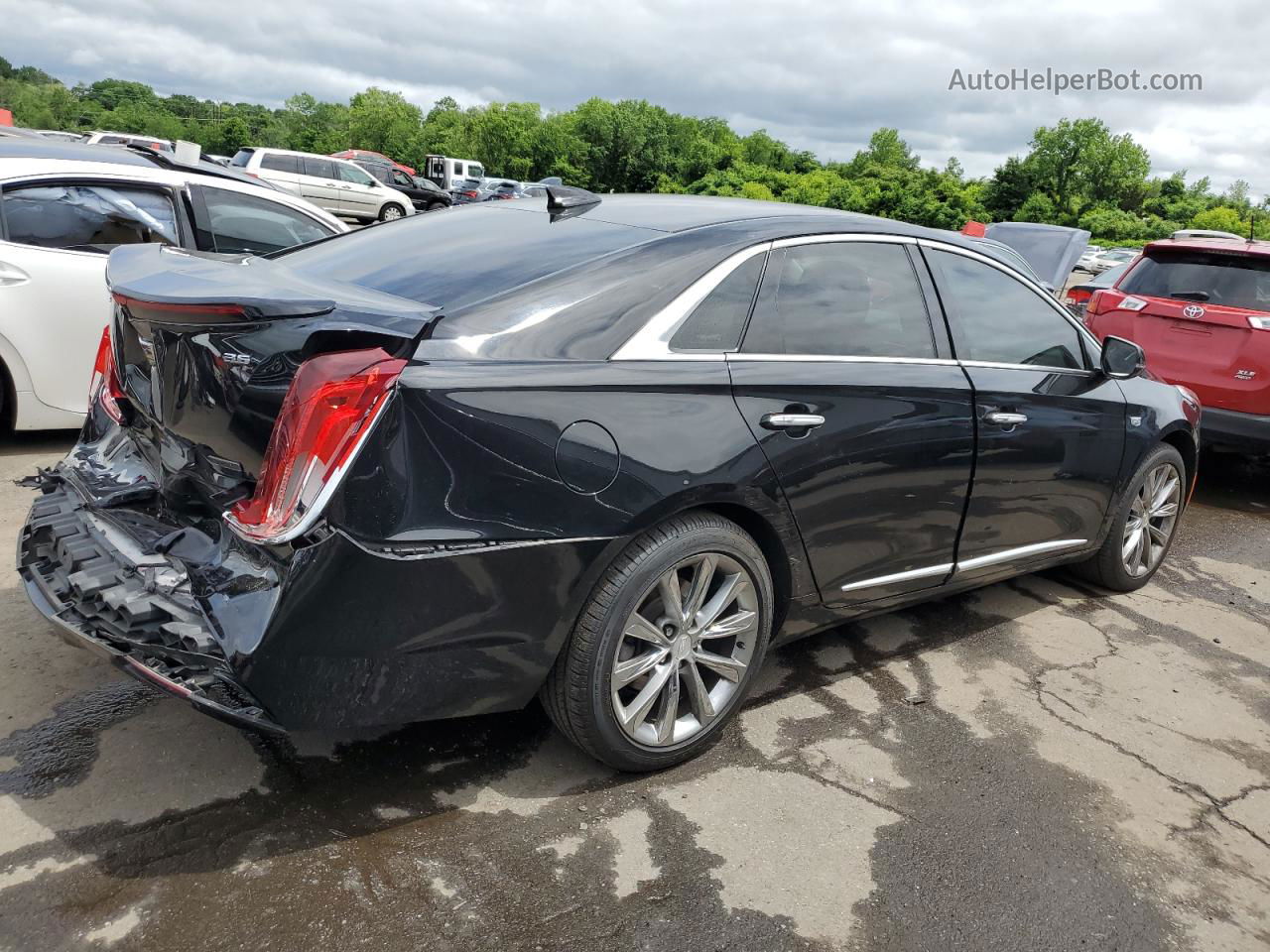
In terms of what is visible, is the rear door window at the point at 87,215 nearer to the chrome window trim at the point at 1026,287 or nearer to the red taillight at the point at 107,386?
the red taillight at the point at 107,386

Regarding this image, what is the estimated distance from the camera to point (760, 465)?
2.79m

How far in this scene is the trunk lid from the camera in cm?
232

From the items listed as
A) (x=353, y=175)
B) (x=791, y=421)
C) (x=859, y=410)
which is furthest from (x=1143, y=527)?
(x=353, y=175)

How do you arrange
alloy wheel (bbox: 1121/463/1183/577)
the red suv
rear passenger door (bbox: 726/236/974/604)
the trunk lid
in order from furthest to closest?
the red suv, alloy wheel (bbox: 1121/463/1183/577), rear passenger door (bbox: 726/236/974/604), the trunk lid

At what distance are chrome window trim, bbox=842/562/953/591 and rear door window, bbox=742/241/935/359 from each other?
0.72 meters

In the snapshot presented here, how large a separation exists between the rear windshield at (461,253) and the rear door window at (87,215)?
234 cm

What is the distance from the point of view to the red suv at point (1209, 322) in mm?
6293

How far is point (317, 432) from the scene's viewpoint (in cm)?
222

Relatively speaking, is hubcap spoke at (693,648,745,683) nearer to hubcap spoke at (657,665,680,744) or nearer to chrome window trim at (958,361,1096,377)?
hubcap spoke at (657,665,680,744)

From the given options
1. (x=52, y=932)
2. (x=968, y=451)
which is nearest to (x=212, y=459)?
(x=52, y=932)

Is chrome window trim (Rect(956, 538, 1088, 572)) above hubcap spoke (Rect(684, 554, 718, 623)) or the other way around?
the other way around

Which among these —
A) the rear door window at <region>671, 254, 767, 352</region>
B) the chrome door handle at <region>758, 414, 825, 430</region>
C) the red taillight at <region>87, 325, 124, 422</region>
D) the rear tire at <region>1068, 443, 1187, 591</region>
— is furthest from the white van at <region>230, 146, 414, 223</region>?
the chrome door handle at <region>758, 414, 825, 430</region>

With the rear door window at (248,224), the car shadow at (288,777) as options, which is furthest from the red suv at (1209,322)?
the rear door window at (248,224)

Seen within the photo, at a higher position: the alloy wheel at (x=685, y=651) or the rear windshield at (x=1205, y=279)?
the rear windshield at (x=1205, y=279)
